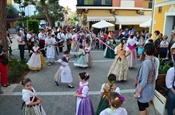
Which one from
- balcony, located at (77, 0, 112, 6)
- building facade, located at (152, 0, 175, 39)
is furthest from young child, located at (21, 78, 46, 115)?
balcony, located at (77, 0, 112, 6)

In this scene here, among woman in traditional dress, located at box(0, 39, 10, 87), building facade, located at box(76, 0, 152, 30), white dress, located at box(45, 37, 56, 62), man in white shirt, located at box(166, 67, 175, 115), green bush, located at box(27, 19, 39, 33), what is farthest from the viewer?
building facade, located at box(76, 0, 152, 30)

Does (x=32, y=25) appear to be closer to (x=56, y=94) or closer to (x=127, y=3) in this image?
(x=127, y=3)

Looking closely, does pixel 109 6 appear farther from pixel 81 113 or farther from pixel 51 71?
pixel 81 113

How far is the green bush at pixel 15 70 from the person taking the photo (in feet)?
26.6

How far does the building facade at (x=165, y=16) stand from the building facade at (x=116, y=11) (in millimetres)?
12130

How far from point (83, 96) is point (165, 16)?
397 inches

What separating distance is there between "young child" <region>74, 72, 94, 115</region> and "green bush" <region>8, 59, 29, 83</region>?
173 inches

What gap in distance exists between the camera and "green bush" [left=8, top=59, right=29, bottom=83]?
810 cm

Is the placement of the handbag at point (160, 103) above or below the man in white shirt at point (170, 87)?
below

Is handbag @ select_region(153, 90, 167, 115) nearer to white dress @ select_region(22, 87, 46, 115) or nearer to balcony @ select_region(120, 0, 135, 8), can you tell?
white dress @ select_region(22, 87, 46, 115)

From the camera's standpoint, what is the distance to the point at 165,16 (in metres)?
12.7

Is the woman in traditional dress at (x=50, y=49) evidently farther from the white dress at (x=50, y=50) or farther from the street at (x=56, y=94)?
the street at (x=56, y=94)

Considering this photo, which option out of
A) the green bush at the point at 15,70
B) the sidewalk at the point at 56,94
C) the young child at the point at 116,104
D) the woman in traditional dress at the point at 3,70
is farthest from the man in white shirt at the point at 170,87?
the green bush at the point at 15,70

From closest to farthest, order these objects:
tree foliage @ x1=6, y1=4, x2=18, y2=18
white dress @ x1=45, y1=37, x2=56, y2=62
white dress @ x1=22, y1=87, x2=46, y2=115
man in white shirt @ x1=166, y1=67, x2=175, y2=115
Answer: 1. white dress @ x1=22, y1=87, x2=46, y2=115
2. man in white shirt @ x1=166, y1=67, x2=175, y2=115
3. white dress @ x1=45, y1=37, x2=56, y2=62
4. tree foliage @ x1=6, y1=4, x2=18, y2=18
